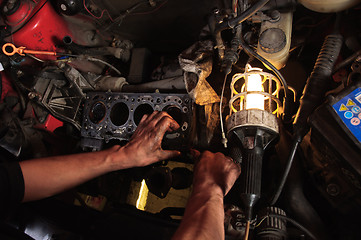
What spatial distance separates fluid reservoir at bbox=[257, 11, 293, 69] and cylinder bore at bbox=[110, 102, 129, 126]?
1028mm

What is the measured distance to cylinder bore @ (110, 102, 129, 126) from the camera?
183 cm

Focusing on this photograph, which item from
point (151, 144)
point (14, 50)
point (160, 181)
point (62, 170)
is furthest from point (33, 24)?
point (160, 181)

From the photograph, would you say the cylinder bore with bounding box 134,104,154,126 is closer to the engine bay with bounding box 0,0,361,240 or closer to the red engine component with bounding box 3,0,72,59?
the engine bay with bounding box 0,0,361,240

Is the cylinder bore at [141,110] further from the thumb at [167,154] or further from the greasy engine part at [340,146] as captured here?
the greasy engine part at [340,146]

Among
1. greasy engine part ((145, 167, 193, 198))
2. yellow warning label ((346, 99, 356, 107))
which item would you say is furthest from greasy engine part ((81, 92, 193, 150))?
yellow warning label ((346, 99, 356, 107))

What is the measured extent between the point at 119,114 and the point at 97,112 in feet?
0.52

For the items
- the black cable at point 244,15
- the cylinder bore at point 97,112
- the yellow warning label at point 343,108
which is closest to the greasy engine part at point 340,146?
the yellow warning label at point 343,108

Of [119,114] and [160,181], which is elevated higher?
[119,114]

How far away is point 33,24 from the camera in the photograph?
173 cm

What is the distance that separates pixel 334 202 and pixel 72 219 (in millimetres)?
1425

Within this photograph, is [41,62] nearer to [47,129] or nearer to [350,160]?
[47,129]

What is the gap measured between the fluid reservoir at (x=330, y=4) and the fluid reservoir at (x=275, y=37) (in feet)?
0.40

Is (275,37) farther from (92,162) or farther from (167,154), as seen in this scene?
(92,162)

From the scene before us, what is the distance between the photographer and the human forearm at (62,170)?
1.23 metres
